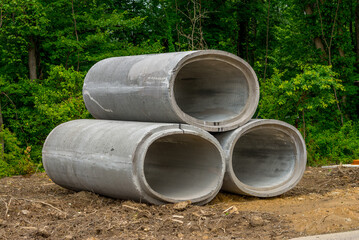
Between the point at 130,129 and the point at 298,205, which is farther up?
the point at 130,129

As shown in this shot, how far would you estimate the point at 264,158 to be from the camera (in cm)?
967

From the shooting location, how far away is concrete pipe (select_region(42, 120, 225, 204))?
740 cm

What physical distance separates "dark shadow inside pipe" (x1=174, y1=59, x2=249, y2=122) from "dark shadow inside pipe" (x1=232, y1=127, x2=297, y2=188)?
59cm

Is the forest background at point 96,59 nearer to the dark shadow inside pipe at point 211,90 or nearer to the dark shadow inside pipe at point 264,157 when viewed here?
the dark shadow inside pipe at point 264,157

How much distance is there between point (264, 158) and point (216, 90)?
148 centimetres

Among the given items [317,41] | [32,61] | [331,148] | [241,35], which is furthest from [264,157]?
[241,35]

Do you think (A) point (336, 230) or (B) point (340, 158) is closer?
(A) point (336, 230)

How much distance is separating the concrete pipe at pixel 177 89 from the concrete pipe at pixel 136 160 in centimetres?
30

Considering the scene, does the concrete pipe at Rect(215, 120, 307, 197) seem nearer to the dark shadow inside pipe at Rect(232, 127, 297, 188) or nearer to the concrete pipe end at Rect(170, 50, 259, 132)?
the dark shadow inside pipe at Rect(232, 127, 297, 188)

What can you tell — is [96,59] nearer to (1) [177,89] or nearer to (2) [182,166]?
(1) [177,89]

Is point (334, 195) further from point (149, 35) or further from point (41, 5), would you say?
point (149, 35)

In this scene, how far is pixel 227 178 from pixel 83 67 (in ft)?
47.5

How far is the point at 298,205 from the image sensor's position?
789 centimetres

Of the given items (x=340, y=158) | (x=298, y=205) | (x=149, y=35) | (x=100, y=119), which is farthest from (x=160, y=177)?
(x=149, y=35)
